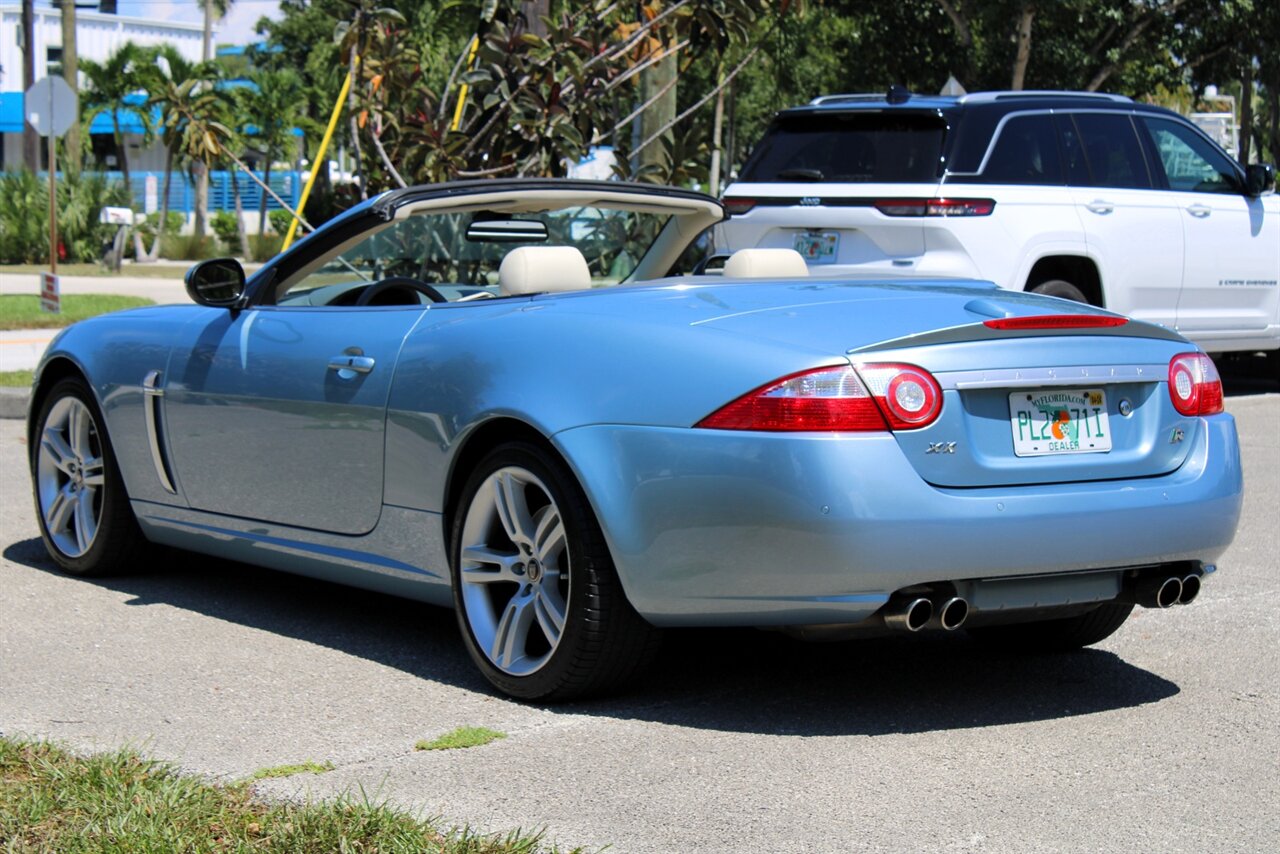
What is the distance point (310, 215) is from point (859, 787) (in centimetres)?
4125

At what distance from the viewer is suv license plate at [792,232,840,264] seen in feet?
35.9

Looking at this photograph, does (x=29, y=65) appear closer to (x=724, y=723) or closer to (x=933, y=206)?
(x=933, y=206)

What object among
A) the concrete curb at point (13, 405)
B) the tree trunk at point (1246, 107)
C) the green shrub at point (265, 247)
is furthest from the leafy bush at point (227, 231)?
the concrete curb at point (13, 405)

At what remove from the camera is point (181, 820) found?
3697 millimetres

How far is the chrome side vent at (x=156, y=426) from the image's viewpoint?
20.7ft

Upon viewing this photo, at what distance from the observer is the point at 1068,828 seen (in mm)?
3855

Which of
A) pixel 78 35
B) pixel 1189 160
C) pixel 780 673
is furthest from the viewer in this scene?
pixel 78 35

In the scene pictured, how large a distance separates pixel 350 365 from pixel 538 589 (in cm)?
103

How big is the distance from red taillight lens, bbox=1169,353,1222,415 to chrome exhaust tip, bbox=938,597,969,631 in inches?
35.8

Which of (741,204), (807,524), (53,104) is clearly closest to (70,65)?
(53,104)

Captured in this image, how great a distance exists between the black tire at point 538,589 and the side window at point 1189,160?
321 inches

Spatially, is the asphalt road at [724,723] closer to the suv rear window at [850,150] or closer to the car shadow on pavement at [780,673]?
the car shadow on pavement at [780,673]

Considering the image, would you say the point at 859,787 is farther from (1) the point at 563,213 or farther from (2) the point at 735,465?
(1) the point at 563,213

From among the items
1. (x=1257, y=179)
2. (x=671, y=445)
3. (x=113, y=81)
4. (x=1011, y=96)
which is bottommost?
(x=671, y=445)
